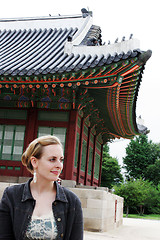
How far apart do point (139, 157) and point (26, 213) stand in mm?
51156

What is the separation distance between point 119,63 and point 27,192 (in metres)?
7.44

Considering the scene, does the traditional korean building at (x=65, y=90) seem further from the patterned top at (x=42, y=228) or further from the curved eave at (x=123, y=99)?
the patterned top at (x=42, y=228)

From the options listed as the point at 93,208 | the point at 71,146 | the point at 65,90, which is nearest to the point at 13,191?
the point at 93,208

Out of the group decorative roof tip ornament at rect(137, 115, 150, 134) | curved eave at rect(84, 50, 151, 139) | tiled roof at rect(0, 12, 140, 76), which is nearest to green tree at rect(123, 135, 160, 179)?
decorative roof tip ornament at rect(137, 115, 150, 134)

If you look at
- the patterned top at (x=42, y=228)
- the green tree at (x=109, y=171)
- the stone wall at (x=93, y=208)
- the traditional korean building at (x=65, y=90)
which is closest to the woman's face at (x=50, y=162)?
the patterned top at (x=42, y=228)

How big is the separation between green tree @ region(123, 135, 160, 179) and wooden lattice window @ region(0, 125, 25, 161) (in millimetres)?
40911

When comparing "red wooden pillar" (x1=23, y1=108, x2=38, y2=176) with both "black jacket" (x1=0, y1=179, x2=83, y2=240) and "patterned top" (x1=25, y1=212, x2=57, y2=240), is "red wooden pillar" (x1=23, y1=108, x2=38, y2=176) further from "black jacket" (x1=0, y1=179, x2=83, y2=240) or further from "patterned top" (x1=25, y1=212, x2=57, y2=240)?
"patterned top" (x1=25, y1=212, x2=57, y2=240)

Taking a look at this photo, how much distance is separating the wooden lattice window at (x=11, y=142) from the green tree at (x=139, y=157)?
134ft

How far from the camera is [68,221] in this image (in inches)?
106

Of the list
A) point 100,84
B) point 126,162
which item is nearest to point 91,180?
point 100,84

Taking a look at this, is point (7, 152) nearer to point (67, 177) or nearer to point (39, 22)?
point (67, 177)

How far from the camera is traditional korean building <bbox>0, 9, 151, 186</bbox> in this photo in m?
10.3

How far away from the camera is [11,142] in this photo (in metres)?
12.7

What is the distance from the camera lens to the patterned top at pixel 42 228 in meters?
2.54
